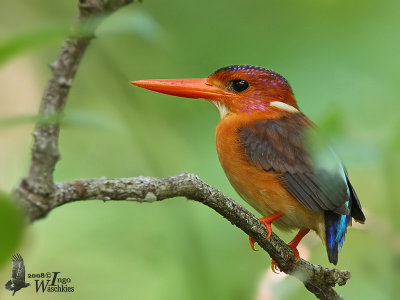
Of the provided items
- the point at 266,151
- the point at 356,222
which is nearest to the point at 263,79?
the point at 266,151

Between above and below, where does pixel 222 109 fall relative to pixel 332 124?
above

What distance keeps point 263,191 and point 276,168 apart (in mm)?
123

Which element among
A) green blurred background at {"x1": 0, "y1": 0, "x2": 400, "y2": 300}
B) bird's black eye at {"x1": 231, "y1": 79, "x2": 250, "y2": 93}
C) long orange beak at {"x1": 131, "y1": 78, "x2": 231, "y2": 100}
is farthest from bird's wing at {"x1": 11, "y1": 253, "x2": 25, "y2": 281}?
bird's black eye at {"x1": 231, "y1": 79, "x2": 250, "y2": 93}

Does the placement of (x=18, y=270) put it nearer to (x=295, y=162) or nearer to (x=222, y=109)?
(x=295, y=162)

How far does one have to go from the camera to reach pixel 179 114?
392 centimetres

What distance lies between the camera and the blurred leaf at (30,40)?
78 cm

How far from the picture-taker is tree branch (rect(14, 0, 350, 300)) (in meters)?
0.88

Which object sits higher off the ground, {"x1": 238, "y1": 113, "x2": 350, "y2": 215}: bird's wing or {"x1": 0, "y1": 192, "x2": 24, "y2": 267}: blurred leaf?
{"x1": 238, "y1": 113, "x2": 350, "y2": 215}: bird's wing

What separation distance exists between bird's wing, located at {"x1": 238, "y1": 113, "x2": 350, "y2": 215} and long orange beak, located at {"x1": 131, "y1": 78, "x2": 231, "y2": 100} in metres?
0.30

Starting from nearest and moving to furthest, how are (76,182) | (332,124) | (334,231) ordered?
(76,182) < (332,124) < (334,231)

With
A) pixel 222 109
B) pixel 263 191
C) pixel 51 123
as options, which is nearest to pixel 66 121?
pixel 51 123

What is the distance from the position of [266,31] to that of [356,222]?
6.07 ft

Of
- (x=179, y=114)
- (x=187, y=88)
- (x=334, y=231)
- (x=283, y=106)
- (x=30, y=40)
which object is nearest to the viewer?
(x=30, y=40)

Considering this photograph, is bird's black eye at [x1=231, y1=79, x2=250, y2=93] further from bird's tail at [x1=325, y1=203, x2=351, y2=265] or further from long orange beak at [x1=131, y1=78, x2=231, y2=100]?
bird's tail at [x1=325, y1=203, x2=351, y2=265]
